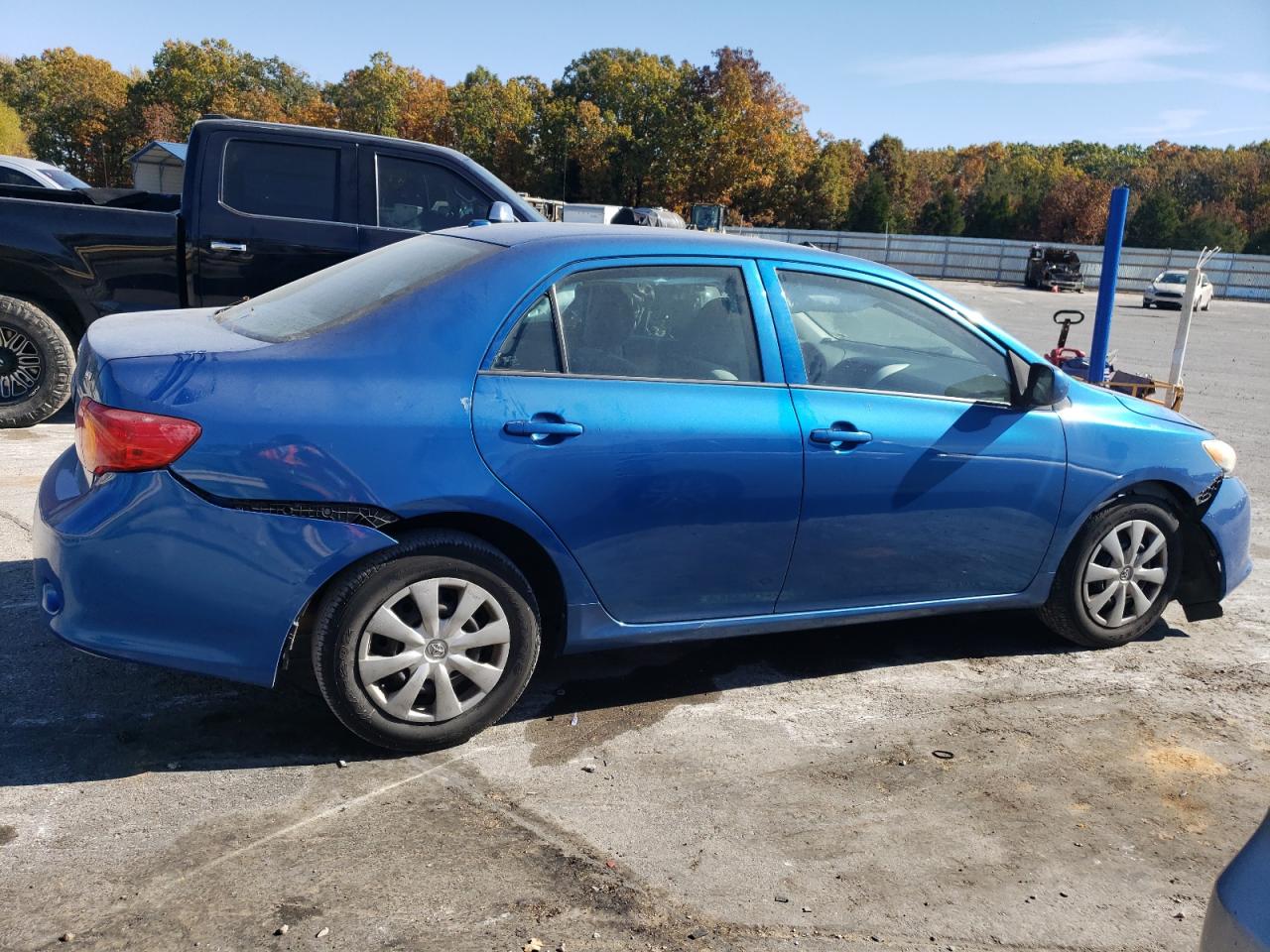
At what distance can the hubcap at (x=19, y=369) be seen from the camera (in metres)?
7.21

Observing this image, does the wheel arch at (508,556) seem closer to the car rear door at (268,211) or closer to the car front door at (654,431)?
the car front door at (654,431)

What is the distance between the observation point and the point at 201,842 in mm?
2969

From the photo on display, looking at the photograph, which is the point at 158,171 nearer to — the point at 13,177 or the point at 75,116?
the point at 13,177

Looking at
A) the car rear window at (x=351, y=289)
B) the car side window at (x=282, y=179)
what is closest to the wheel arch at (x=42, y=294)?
the car side window at (x=282, y=179)

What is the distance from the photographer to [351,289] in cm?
384

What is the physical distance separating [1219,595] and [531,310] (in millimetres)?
3251

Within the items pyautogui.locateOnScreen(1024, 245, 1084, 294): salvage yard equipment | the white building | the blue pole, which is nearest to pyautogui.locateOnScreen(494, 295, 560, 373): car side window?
the blue pole

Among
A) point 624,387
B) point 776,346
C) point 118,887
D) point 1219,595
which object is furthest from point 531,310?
point 1219,595

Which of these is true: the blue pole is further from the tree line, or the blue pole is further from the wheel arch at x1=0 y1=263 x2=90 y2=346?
the tree line

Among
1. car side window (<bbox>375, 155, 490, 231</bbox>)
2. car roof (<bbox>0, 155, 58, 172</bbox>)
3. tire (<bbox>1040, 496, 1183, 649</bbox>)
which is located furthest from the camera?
car roof (<bbox>0, 155, 58, 172</bbox>)

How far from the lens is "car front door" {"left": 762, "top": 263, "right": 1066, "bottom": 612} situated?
3.92m

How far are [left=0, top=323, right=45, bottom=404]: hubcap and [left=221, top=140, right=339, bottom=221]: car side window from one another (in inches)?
62.2

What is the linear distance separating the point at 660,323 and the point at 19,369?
536 cm

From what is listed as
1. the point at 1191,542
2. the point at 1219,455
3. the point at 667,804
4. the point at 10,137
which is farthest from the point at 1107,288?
the point at 10,137
